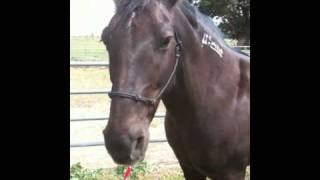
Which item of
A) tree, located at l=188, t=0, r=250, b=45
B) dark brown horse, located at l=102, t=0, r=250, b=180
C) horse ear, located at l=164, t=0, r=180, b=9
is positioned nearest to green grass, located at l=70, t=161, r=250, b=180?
dark brown horse, located at l=102, t=0, r=250, b=180

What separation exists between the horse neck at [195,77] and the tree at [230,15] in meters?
14.3

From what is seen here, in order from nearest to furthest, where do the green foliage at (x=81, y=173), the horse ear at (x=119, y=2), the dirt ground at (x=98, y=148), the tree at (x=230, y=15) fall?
the horse ear at (x=119, y=2), the green foliage at (x=81, y=173), the dirt ground at (x=98, y=148), the tree at (x=230, y=15)

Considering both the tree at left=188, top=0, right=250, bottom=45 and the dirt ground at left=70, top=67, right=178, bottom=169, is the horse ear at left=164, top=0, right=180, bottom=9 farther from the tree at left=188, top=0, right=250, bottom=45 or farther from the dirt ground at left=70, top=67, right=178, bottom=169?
the tree at left=188, top=0, right=250, bottom=45

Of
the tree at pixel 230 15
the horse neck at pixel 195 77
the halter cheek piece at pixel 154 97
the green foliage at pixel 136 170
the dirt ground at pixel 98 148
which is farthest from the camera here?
the tree at pixel 230 15

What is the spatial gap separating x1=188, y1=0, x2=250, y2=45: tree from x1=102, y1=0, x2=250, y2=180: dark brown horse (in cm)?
1428

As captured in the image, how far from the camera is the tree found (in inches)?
654

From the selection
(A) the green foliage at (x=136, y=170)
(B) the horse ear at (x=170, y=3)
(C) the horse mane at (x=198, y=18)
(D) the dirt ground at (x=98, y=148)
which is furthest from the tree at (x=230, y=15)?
(B) the horse ear at (x=170, y=3)

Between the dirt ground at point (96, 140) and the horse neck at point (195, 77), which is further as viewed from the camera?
the dirt ground at point (96, 140)

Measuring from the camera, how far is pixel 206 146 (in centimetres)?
240

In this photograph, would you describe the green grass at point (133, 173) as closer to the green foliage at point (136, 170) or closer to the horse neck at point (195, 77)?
the green foliage at point (136, 170)

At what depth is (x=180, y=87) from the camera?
232cm

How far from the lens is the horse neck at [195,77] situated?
225 cm

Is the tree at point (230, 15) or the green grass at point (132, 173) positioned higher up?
the tree at point (230, 15)
